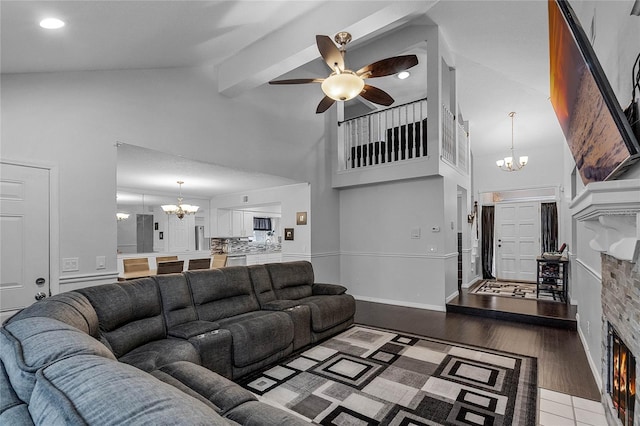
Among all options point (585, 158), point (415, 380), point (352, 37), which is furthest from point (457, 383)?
point (352, 37)

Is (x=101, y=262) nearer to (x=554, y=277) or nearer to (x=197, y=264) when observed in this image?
(x=197, y=264)

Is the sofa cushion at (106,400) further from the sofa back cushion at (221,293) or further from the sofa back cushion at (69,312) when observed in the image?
the sofa back cushion at (221,293)

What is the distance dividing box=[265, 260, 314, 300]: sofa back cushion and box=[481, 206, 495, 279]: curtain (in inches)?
234

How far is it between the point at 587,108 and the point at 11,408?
2.50 meters

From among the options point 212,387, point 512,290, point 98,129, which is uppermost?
point 98,129

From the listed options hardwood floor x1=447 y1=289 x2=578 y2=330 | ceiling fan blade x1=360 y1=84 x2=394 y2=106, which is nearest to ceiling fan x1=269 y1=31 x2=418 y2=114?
ceiling fan blade x1=360 y1=84 x2=394 y2=106

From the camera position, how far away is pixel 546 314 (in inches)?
180

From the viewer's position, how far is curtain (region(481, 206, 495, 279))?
8477 millimetres

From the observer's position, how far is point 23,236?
9.25ft

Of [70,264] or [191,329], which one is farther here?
[70,264]

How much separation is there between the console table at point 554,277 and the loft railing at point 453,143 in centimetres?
225

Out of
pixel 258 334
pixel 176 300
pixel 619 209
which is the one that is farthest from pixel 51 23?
pixel 619 209

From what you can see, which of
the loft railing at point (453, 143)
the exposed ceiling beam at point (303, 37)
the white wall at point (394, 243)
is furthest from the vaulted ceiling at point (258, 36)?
the white wall at point (394, 243)

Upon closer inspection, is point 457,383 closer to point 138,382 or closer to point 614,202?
point 614,202
